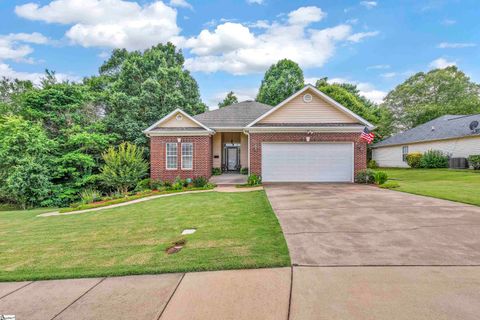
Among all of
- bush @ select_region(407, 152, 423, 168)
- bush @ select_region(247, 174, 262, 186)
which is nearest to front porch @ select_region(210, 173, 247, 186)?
bush @ select_region(247, 174, 262, 186)

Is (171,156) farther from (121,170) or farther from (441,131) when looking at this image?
(441,131)

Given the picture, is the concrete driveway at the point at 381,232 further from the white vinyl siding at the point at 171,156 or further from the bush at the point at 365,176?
the white vinyl siding at the point at 171,156

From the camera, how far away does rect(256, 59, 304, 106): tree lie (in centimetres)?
3159

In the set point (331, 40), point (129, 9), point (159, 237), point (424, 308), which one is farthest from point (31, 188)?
point (331, 40)

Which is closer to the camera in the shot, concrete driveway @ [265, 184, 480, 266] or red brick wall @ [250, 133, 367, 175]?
concrete driveway @ [265, 184, 480, 266]

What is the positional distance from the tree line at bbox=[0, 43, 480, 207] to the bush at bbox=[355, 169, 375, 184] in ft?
46.8

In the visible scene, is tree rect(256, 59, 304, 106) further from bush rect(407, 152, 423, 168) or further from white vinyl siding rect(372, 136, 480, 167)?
bush rect(407, 152, 423, 168)

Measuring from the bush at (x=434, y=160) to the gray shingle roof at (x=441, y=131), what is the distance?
1.45 m

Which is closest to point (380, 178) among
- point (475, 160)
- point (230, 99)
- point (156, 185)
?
point (475, 160)

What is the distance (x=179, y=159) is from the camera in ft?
49.0

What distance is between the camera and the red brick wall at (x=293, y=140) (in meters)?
13.8

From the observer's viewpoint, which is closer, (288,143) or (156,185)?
(288,143)

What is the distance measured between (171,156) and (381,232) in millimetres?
12501

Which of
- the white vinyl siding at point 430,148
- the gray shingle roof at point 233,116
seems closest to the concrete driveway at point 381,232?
the gray shingle roof at point 233,116
